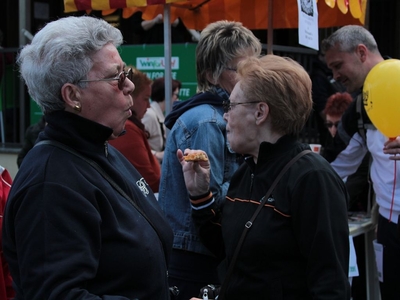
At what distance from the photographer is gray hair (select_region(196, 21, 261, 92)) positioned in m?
2.87

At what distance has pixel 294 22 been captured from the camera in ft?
15.5

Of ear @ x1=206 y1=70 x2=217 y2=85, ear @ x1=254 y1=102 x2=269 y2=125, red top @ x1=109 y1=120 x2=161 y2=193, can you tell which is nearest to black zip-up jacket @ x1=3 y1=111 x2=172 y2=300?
ear @ x1=254 y1=102 x2=269 y2=125

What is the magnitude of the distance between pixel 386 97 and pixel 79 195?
2.14 meters

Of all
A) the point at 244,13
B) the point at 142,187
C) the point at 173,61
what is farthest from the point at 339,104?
the point at 142,187

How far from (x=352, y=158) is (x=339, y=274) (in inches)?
92.6

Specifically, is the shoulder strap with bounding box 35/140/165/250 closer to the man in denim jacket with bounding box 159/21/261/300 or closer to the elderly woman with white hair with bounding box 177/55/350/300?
the elderly woman with white hair with bounding box 177/55/350/300

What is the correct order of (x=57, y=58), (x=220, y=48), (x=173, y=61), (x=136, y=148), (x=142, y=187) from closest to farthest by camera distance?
(x=57, y=58) → (x=142, y=187) → (x=220, y=48) → (x=136, y=148) → (x=173, y=61)

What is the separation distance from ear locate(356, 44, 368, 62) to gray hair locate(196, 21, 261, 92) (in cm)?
125

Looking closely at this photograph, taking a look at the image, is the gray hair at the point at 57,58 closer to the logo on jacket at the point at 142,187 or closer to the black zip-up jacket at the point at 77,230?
the black zip-up jacket at the point at 77,230

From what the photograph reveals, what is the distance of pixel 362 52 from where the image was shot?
3.97 metres

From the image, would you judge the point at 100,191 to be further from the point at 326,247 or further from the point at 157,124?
the point at 157,124

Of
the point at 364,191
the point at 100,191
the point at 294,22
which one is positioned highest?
the point at 294,22

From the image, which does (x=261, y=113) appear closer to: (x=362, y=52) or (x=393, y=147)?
(x=393, y=147)

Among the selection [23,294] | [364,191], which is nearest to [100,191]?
[23,294]
